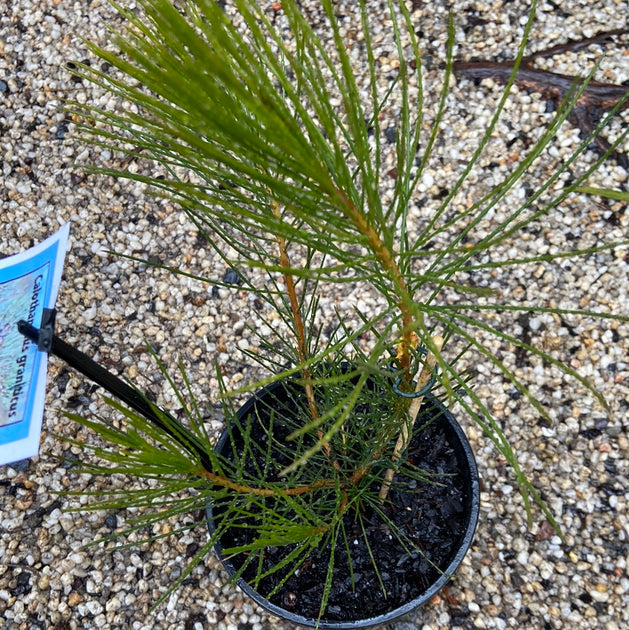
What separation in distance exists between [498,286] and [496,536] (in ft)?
1.85

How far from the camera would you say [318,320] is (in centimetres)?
157

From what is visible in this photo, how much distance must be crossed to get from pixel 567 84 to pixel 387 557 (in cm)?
130

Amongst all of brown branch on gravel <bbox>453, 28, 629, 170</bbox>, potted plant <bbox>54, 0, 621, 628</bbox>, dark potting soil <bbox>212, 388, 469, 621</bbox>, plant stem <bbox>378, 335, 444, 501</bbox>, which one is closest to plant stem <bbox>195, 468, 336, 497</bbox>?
potted plant <bbox>54, 0, 621, 628</bbox>

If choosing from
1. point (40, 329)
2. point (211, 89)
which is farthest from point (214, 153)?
point (40, 329)

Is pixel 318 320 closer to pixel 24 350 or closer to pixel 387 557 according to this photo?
pixel 387 557

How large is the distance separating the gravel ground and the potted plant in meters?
0.09

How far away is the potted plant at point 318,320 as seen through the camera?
0.45 meters

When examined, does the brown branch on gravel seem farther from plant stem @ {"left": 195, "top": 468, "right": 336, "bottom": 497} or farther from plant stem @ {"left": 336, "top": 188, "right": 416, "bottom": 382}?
plant stem @ {"left": 336, "top": 188, "right": 416, "bottom": 382}

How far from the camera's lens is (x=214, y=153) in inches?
16.5

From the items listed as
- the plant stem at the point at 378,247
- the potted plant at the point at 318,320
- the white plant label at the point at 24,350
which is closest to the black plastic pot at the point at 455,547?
the potted plant at the point at 318,320

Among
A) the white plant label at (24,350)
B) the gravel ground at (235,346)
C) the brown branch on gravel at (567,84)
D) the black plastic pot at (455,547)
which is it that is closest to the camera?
the white plant label at (24,350)

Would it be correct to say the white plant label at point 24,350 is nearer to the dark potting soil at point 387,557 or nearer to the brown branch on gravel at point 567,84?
the dark potting soil at point 387,557

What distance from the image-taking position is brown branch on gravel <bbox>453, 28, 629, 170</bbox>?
1.69 meters

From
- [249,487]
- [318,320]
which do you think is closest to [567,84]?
[318,320]
